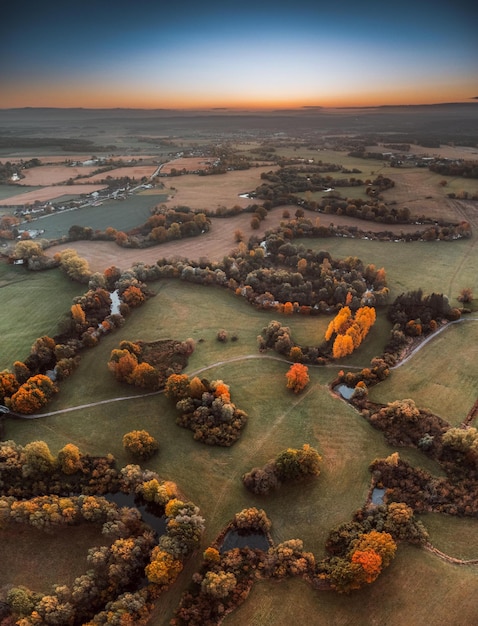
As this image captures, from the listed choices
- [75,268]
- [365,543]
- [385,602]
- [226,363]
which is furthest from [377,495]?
[75,268]

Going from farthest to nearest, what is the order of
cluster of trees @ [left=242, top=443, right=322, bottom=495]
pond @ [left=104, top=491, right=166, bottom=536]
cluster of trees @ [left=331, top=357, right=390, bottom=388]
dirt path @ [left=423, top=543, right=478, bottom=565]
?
cluster of trees @ [left=331, top=357, right=390, bottom=388]
cluster of trees @ [left=242, top=443, right=322, bottom=495]
pond @ [left=104, top=491, right=166, bottom=536]
dirt path @ [left=423, top=543, right=478, bottom=565]

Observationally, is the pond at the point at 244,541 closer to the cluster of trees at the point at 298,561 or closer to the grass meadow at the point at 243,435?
the cluster of trees at the point at 298,561

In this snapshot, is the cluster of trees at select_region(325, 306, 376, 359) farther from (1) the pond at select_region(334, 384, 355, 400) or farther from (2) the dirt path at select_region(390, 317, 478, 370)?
(2) the dirt path at select_region(390, 317, 478, 370)

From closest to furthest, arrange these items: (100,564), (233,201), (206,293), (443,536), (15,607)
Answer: (15,607), (100,564), (443,536), (206,293), (233,201)

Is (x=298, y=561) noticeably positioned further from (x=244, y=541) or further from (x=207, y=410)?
(x=207, y=410)

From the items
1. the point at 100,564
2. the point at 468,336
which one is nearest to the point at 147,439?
the point at 100,564

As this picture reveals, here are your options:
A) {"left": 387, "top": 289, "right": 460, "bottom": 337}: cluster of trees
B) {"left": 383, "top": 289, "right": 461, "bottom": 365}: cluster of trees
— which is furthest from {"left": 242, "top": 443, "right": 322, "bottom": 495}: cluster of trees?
{"left": 387, "top": 289, "right": 460, "bottom": 337}: cluster of trees

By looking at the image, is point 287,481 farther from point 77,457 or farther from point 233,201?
point 233,201
